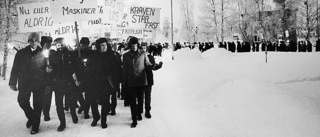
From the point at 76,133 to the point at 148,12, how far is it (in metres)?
7.54

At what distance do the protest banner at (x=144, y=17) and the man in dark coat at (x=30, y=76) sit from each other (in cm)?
627

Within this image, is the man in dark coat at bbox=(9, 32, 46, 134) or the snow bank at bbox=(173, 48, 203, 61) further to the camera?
the snow bank at bbox=(173, 48, 203, 61)

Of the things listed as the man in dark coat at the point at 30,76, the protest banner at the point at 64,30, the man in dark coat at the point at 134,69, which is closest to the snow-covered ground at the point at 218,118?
the man in dark coat at the point at 30,76

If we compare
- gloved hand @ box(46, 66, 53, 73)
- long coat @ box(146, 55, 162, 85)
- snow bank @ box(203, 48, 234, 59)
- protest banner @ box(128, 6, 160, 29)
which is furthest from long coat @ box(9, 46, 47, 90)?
snow bank @ box(203, 48, 234, 59)

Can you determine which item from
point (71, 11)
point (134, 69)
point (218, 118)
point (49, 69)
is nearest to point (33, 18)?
point (71, 11)

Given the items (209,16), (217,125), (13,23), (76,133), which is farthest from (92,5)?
(209,16)

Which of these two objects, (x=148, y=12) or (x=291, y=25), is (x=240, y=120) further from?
(x=291, y=25)

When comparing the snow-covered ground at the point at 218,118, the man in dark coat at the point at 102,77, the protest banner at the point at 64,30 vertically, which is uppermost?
the protest banner at the point at 64,30

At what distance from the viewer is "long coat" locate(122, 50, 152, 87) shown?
702 centimetres

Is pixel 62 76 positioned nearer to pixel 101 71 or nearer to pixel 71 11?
pixel 101 71

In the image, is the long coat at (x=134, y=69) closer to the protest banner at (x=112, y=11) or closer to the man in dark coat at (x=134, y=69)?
the man in dark coat at (x=134, y=69)

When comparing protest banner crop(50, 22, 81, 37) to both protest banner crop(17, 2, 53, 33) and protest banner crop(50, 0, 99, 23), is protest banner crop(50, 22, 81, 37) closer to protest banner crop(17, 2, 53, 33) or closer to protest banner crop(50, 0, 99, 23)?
protest banner crop(17, 2, 53, 33)

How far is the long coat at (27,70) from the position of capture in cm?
637

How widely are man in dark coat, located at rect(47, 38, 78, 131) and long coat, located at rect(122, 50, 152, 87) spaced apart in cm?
128
